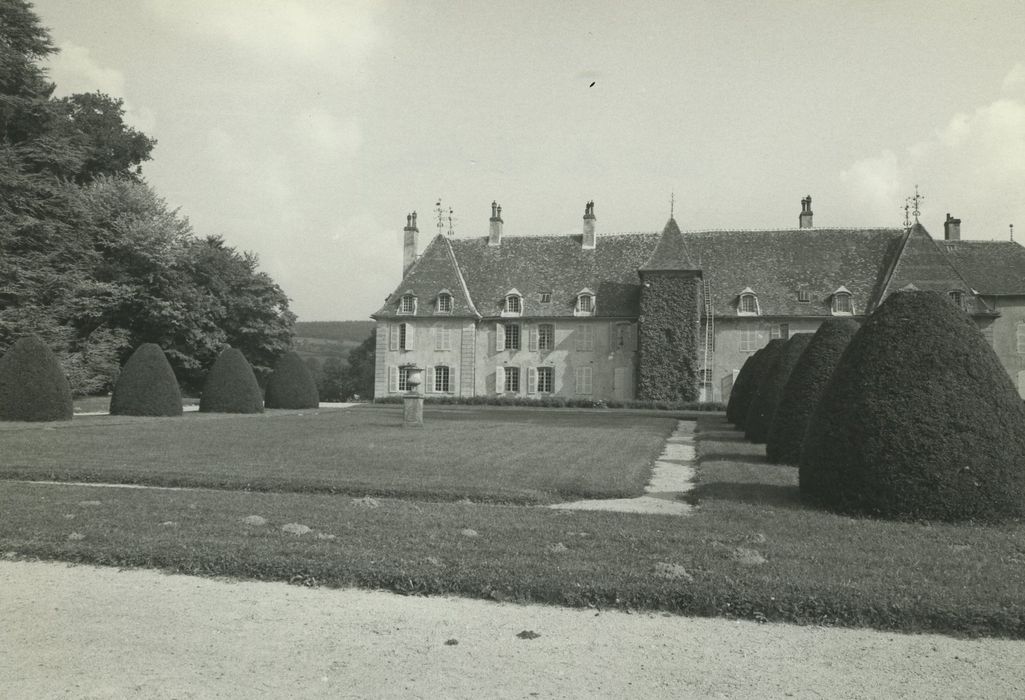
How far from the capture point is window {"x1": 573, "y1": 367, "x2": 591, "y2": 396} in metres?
40.1

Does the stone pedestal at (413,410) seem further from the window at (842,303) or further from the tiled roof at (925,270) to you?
the tiled roof at (925,270)

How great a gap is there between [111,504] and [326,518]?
2464 mm

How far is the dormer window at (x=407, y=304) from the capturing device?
136ft

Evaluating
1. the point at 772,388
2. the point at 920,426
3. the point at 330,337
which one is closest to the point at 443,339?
the point at 772,388

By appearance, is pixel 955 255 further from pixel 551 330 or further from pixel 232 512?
pixel 232 512

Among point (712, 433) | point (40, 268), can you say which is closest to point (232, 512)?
point (712, 433)

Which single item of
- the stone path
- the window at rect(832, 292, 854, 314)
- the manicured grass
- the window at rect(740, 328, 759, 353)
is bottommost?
the stone path

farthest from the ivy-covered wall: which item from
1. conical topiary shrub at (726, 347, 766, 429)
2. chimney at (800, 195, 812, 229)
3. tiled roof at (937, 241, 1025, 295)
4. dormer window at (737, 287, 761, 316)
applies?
conical topiary shrub at (726, 347, 766, 429)

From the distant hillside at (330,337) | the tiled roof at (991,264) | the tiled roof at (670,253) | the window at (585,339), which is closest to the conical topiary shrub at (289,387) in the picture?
the window at (585,339)

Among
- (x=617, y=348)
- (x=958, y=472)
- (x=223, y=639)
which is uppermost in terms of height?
(x=617, y=348)

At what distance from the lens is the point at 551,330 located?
40.8 m

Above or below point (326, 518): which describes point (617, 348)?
above

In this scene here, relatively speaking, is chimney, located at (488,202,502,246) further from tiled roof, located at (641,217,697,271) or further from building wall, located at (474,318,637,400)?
tiled roof, located at (641,217,697,271)

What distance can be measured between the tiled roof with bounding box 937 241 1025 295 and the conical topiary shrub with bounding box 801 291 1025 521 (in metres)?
34.1
